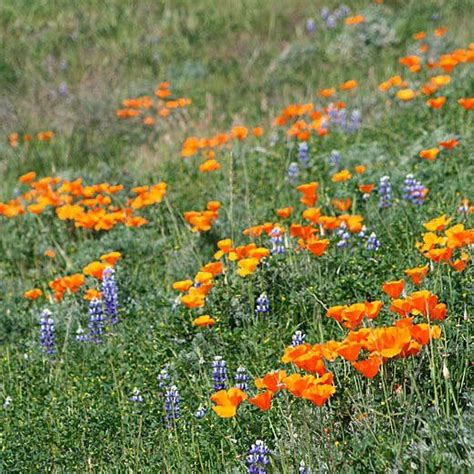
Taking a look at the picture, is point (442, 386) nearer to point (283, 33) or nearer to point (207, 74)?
point (207, 74)

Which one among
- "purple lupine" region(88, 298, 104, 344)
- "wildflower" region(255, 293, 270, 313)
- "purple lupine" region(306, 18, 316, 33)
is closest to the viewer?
"wildflower" region(255, 293, 270, 313)

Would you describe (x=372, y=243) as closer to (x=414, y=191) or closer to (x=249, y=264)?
(x=414, y=191)

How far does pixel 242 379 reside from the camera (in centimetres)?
308

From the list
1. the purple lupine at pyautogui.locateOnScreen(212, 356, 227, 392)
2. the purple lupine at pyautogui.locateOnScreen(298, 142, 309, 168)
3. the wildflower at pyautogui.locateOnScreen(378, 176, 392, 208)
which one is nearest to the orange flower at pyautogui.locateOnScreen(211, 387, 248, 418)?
the purple lupine at pyautogui.locateOnScreen(212, 356, 227, 392)

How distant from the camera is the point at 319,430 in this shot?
2.55m

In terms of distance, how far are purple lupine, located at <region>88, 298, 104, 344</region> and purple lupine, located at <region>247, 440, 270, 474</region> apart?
4.64ft

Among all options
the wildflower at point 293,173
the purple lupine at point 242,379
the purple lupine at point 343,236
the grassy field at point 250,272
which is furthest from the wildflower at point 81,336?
the wildflower at point 293,173

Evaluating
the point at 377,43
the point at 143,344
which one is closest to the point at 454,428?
the point at 143,344

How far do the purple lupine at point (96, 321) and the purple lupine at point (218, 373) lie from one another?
89cm

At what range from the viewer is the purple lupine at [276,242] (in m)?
3.84

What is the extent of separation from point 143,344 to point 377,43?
643 cm

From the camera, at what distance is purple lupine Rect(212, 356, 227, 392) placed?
10.3 feet

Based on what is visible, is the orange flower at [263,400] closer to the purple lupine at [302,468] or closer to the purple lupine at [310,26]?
the purple lupine at [302,468]

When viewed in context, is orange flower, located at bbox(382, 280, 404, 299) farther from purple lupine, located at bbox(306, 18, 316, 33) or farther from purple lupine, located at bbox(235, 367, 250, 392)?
purple lupine, located at bbox(306, 18, 316, 33)
